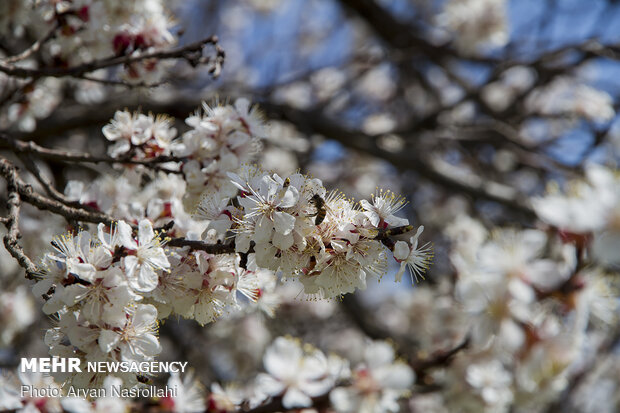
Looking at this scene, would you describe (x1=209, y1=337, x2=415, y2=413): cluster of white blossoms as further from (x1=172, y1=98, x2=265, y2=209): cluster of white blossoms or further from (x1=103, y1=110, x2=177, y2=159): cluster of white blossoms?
(x1=103, y1=110, x2=177, y2=159): cluster of white blossoms

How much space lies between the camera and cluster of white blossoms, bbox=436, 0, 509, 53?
4582 mm

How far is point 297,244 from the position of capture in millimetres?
1337

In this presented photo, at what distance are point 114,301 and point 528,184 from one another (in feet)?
17.1

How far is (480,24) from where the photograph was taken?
4578 millimetres

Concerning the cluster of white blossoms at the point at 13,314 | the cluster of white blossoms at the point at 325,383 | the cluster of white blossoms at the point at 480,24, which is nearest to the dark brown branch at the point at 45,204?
the cluster of white blossoms at the point at 325,383

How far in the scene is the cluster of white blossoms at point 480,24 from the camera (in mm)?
4582

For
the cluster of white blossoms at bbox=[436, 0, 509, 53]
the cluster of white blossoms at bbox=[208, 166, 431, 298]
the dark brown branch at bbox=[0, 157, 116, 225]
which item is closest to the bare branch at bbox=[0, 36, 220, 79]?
the dark brown branch at bbox=[0, 157, 116, 225]

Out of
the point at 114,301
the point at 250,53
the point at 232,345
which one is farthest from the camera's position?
the point at 250,53

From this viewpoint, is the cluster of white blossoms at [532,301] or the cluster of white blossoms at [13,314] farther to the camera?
the cluster of white blossoms at [13,314]

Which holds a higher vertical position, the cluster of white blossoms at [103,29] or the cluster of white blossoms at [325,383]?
the cluster of white blossoms at [103,29]

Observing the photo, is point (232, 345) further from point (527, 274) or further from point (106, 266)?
point (527, 274)

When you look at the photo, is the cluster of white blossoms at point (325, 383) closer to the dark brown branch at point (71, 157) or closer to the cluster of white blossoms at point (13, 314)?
the dark brown branch at point (71, 157)

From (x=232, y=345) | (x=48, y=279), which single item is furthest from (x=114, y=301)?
(x=232, y=345)

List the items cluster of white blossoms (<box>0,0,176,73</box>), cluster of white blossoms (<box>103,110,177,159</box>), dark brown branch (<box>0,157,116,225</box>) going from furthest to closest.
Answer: cluster of white blossoms (<box>0,0,176,73</box>) → cluster of white blossoms (<box>103,110,177,159</box>) → dark brown branch (<box>0,157,116,225</box>)
